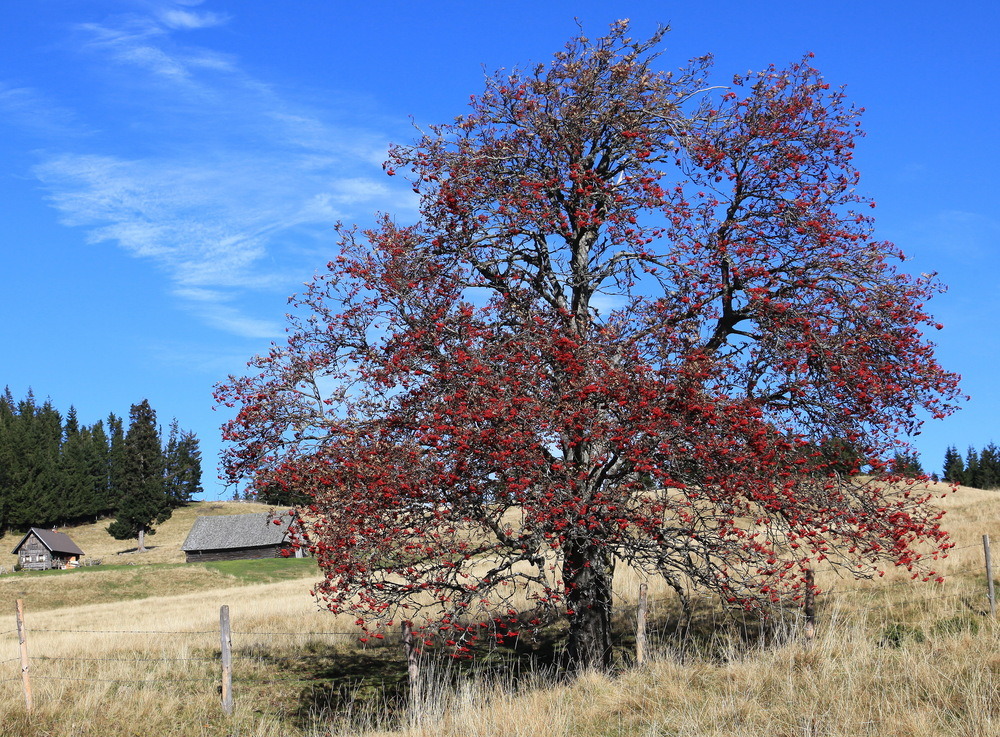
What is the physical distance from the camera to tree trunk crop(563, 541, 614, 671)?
12.2 meters

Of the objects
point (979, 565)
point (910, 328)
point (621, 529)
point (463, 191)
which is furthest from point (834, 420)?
point (979, 565)

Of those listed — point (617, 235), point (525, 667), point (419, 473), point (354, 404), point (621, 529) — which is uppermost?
point (617, 235)

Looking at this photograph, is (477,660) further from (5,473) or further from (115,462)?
(115,462)

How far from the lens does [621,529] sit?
10.9 metres

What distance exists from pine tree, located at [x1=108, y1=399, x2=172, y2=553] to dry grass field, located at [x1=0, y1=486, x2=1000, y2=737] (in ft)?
201

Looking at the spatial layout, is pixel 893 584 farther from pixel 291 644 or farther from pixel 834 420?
pixel 291 644

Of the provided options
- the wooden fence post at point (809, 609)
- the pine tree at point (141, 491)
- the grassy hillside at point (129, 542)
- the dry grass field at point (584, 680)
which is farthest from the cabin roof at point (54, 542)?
the wooden fence post at point (809, 609)

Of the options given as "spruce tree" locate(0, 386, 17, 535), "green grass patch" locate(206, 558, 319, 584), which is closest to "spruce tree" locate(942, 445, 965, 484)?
"green grass patch" locate(206, 558, 319, 584)

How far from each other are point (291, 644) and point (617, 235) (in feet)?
40.4

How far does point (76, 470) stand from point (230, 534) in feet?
131

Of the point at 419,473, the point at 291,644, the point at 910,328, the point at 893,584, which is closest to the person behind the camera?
the point at 419,473

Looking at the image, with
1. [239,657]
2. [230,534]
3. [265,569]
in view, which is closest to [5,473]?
[230,534]

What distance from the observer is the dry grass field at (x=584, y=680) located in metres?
7.50

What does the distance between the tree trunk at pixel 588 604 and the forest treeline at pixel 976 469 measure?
277 ft
